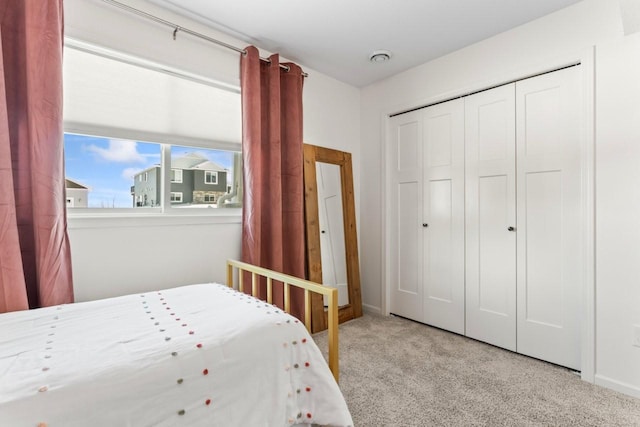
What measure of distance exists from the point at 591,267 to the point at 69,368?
101 inches

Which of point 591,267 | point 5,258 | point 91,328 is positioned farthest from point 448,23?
point 5,258

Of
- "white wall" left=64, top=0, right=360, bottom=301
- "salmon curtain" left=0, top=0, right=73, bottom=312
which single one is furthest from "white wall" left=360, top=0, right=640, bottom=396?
"salmon curtain" left=0, top=0, right=73, bottom=312

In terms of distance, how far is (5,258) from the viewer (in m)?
1.41

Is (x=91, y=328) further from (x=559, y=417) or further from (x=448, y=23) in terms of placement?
(x=448, y=23)

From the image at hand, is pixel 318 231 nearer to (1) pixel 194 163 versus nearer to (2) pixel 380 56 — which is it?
(1) pixel 194 163

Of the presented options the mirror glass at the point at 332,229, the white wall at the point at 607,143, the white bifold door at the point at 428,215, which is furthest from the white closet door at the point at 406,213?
the white wall at the point at 607,143

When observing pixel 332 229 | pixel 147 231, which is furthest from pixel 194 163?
pixel 332 229

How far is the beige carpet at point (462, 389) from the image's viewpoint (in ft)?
5.10

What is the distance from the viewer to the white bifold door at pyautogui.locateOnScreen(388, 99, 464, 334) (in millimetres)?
2625

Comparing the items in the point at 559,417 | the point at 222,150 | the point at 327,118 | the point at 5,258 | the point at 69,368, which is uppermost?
the point at 327,118

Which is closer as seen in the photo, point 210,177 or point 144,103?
point 144,103

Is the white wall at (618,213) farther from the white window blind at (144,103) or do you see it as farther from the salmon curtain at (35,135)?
the salmon curtain at (35,135)

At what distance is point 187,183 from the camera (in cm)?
227

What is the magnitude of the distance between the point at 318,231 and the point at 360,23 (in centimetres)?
164
